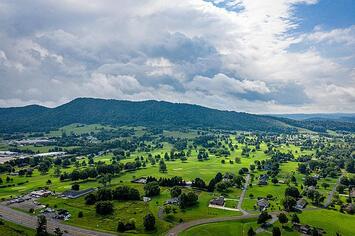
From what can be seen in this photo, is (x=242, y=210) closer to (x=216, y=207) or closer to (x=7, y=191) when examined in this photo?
(x=216, y=207)

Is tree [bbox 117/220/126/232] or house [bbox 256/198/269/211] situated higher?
tree [bbox 117/220/126/232]

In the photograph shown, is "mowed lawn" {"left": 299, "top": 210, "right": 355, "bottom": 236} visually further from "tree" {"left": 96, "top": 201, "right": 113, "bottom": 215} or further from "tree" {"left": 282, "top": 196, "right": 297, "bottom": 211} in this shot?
"tree" {"left": 96, "top": 201, "right": 113, "bottom": 215}

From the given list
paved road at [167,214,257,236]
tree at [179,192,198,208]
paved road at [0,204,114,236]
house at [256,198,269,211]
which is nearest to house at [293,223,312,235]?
paved road at [167,214,257,236]

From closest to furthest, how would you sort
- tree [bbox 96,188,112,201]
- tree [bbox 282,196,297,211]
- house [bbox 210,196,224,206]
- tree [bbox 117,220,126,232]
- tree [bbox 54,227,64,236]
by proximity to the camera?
tree [bbox 54,227,64,236] < tree [bbox 117,220,126,232] < tree [bbox 282,196,297,211] < tree [bbox 96,188,112,201] < house [bbox 210,196,224,206]

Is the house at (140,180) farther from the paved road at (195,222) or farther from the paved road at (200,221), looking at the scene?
the paved road at (195,222)

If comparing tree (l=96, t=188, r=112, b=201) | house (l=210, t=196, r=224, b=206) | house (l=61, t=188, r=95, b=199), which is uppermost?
tree (l=96, t=188, r=112, b=201)

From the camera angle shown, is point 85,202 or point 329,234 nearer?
point 329,234

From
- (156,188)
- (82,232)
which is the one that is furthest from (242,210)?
(82,232)
